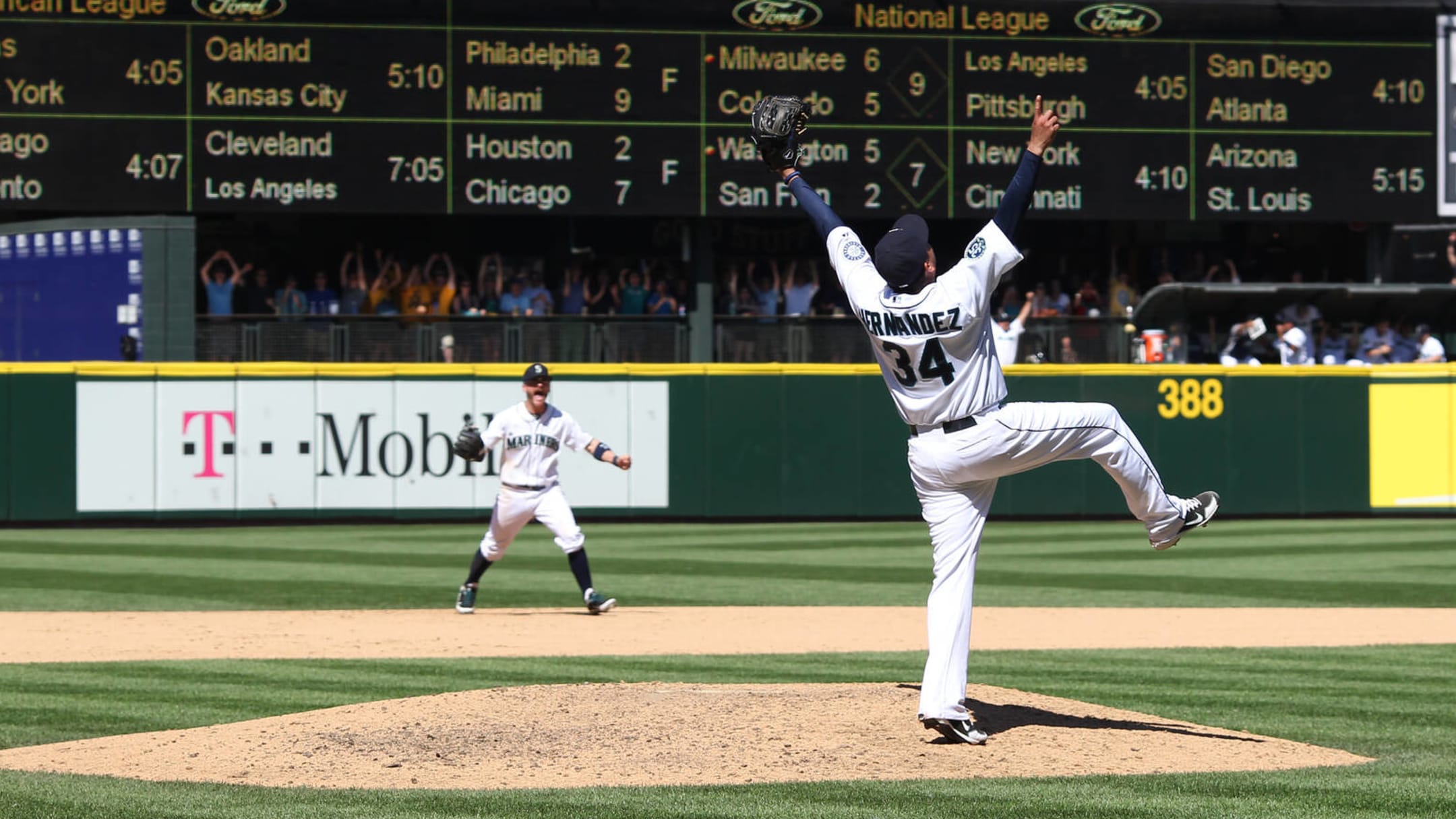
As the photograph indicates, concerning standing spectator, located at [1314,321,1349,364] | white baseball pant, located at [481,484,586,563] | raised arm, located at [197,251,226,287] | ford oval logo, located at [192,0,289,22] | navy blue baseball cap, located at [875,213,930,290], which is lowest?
white baseball pant, located at [481,484,586,563]

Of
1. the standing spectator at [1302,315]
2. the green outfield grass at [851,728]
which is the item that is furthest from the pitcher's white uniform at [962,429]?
the standing spectator at [1302,315]

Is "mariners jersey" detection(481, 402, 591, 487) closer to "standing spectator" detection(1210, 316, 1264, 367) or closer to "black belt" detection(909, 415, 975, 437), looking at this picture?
"black belt" detection(909, 415, 975, 437)

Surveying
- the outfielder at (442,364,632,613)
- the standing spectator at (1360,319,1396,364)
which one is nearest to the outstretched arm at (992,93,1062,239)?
the outfielder at (442,364,632,613)

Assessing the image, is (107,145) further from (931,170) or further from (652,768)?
(652,768)

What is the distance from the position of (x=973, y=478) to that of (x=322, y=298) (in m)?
17.3

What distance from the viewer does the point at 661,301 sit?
2344 centimetres

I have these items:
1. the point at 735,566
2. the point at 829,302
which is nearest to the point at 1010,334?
the point at 829,302

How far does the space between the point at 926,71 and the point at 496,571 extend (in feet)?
27.5

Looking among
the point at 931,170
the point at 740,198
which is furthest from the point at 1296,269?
the point at 740,198

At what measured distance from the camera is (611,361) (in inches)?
870

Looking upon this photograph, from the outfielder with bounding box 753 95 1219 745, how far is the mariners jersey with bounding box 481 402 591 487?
6.50 meters

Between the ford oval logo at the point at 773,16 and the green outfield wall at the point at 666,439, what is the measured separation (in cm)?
395

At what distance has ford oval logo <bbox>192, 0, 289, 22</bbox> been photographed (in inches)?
798

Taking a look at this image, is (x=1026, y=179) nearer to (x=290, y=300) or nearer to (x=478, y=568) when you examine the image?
(x=478, y=568)
